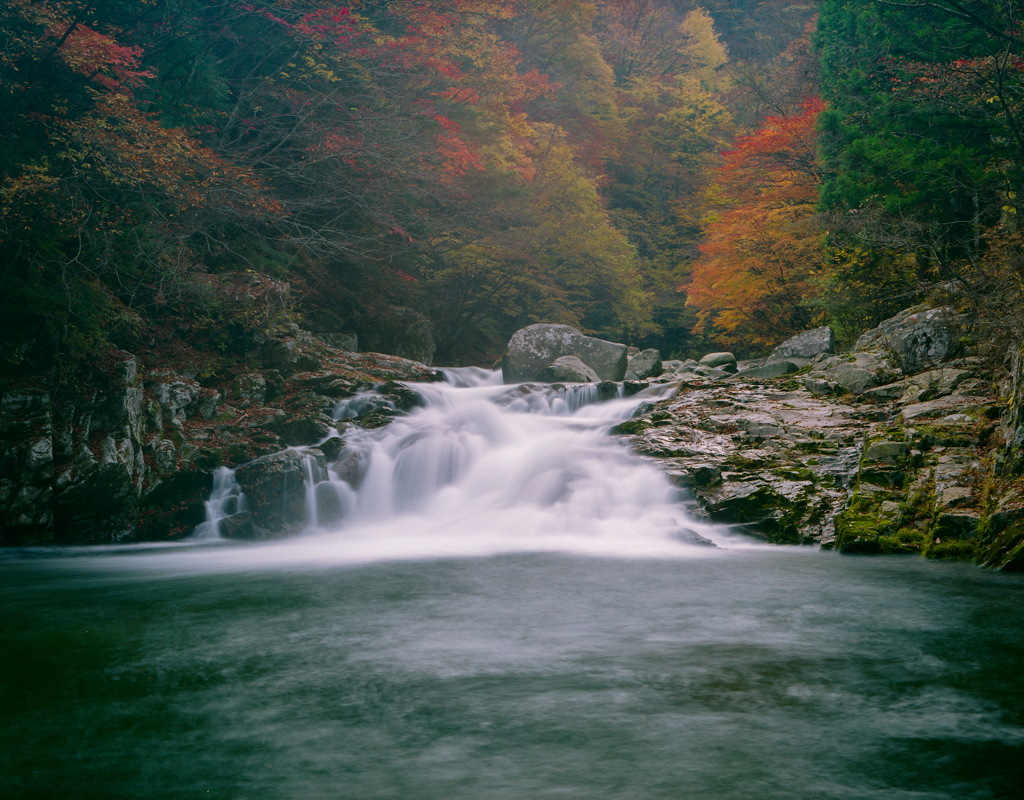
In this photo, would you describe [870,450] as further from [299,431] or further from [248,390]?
[248,390]

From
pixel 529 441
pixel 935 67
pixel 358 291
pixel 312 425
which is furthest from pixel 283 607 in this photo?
pixel 358 291

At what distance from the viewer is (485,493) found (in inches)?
402

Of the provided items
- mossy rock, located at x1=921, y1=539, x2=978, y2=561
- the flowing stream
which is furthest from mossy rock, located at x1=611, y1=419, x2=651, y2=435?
mossy rock, located at x1=921, y1=539, x2=978, y2=561

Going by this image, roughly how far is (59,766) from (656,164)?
2972 centimetres

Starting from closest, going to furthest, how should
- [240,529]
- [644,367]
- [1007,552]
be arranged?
[1007,552] → [240,529] → [644,367]

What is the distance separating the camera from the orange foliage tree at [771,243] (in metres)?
17.2

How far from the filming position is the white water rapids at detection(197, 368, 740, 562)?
8328mm

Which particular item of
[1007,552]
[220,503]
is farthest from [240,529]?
[1007,552]

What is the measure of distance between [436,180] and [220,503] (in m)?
9.70

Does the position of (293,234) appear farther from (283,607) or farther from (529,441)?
(283,607)

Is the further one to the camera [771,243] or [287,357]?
[771,243]

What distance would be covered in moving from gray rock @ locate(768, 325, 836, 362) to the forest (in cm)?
47

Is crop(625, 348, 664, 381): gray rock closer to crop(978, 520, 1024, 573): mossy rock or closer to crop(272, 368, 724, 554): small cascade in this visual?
crop(272, 368, 724, 554): small cascade

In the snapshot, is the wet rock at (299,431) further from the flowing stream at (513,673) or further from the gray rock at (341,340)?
the gray rock at (341,340)
